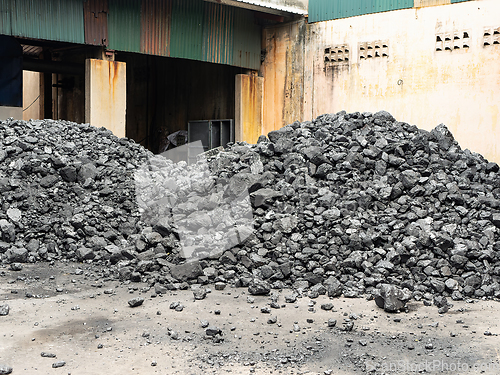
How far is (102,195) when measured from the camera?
288 inches

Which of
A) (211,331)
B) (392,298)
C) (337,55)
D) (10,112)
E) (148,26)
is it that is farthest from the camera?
(10,112)

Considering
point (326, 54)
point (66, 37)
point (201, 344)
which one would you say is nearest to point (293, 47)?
point (326, 54)

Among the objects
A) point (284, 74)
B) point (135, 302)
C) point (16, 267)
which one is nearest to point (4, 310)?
point (135, 302)

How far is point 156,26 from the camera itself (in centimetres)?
1194

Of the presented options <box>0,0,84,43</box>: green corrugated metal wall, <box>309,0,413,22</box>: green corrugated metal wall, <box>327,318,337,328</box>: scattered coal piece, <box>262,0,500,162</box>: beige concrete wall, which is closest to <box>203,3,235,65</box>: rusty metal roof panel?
<box>262,0,500,162</box>: beige concrete wall

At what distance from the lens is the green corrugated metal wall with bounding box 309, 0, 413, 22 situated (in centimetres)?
1148

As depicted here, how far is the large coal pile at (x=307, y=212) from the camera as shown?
5426 millimetres

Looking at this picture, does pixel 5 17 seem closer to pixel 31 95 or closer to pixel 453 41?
pixel 453 41

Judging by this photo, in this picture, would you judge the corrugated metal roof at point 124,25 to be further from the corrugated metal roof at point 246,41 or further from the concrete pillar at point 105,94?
the corrugated metal roof at point 246,41

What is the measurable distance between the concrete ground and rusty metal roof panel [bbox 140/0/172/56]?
7.79 meters

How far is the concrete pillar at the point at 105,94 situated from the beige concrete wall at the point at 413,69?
4.43m

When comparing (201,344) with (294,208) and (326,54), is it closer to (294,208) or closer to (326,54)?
(294,208)

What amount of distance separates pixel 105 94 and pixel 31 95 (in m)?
10.4

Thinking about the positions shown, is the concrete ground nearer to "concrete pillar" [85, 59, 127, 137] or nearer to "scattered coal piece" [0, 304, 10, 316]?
"scattered coal piece" [0, 304, 10, 316]
